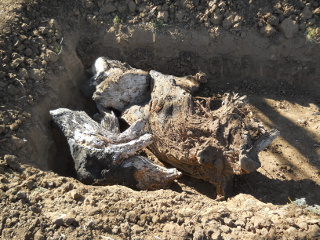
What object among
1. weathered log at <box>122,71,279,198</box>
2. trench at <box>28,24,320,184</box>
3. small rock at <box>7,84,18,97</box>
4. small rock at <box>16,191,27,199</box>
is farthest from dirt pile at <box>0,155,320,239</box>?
trench at <box>28,24,320,184</box>

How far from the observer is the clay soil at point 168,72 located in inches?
108

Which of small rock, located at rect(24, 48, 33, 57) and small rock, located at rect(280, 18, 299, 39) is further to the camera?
small rock, located at rect(280, 18, 299, 39)

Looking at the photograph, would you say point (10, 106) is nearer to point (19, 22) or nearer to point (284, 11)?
point (19, 22)

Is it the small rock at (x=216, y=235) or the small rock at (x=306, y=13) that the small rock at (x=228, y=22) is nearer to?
the small rock at (x=306, y=13)

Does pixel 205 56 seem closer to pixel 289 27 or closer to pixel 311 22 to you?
pixel 289 27

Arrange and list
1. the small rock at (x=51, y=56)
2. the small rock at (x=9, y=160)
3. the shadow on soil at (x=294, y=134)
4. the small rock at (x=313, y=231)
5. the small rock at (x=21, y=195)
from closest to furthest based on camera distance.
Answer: the small rock at (x=313, y=231), the small rock at (x=21, y=195), the small rock at (x=9, y=160), the shadow on soil at (x=294, y=134), the small rock at (x=51, y=56)

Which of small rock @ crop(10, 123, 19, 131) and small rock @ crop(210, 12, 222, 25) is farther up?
small rock @ crop(210, 12, 222, 25)

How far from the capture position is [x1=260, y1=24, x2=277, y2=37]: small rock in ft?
15.9

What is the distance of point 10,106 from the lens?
374 cm

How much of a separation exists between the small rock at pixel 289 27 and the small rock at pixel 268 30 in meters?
0.15

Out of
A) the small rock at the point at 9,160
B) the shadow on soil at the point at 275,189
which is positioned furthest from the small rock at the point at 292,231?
the small rock at the point at 9,160

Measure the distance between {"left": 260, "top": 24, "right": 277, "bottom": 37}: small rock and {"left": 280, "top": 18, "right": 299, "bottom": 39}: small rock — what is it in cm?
15

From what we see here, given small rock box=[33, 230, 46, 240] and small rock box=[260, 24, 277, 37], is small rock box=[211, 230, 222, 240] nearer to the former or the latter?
small rock box=[33, 230, 46, 240]

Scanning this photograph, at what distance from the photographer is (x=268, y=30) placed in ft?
15.9
